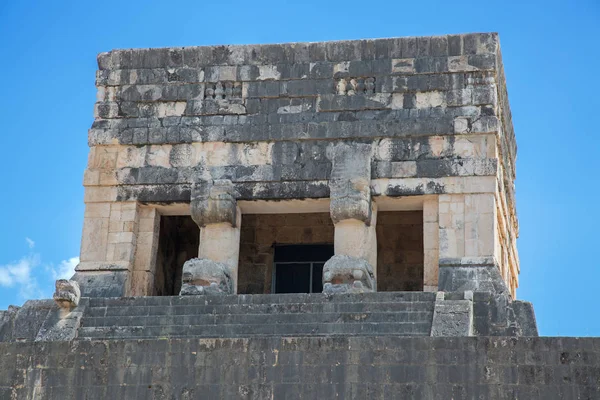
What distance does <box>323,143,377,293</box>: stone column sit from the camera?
81.8 ft

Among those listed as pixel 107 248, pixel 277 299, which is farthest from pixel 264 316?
pixel 107 248

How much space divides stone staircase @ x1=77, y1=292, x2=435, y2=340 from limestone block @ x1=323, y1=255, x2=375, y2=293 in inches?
36.8

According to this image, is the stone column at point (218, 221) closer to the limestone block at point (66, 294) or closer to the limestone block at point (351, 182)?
the limestone block at point (351, 182)

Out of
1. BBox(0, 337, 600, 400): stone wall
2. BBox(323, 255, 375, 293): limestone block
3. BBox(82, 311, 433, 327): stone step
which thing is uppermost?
BBox(323, 255, 375, 293): limestone block

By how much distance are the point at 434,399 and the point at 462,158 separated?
280 inches

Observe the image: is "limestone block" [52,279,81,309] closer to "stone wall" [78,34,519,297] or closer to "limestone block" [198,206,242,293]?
"stone wall" [78,34,519,297]

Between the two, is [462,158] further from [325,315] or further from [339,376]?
[339,376]

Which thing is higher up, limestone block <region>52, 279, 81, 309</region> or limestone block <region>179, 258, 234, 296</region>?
limestone block <region>179, 258, 234, 296</region>

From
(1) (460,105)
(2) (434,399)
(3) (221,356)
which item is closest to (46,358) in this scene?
(3) (221,356)

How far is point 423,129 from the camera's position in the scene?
25.5m

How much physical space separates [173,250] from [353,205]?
525 cm

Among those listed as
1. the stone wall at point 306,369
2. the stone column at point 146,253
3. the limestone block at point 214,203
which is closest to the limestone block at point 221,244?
the limestone block at point 214,203

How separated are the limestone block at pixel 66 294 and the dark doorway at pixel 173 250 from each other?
399 centimetres

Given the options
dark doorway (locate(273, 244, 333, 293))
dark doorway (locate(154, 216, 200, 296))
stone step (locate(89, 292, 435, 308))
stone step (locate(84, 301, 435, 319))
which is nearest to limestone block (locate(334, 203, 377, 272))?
stone step (locate(89, 292, 435, 308))
